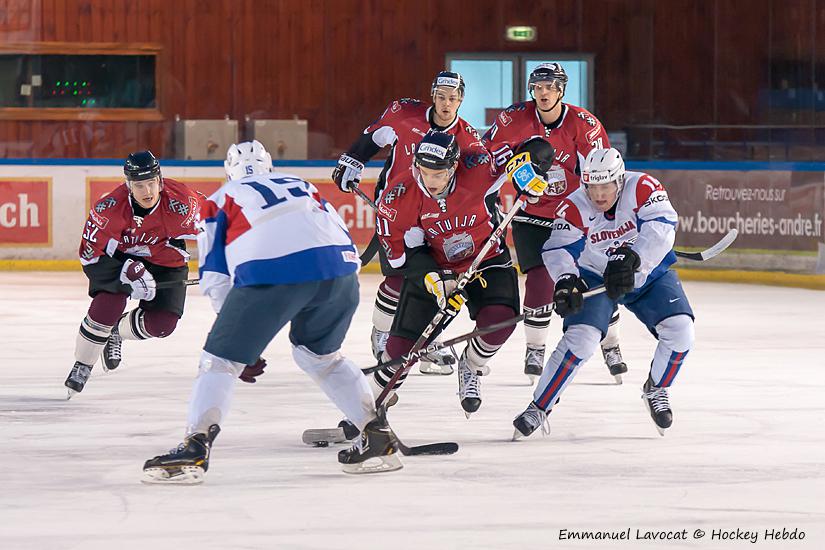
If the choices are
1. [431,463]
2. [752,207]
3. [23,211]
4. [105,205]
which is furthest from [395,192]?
[23,211]

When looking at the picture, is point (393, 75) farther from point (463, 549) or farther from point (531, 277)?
point (463, 549)

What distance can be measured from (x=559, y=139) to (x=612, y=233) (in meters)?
1.46

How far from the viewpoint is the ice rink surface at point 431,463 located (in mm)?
3600

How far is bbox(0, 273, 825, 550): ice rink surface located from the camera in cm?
360

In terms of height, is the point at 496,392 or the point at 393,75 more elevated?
the point at 393,75

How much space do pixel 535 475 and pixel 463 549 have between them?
0.93 meters

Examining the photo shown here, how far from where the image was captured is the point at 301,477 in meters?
4.30

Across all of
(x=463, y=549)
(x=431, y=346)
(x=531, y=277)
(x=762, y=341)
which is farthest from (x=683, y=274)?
(x=463, y=549)

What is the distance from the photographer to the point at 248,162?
442 centimetres

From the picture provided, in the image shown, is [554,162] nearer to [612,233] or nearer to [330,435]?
[612,233]

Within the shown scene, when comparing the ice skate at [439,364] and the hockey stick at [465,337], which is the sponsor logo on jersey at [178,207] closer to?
the ice skate at [439,364]

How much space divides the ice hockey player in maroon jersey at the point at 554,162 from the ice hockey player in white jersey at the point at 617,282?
1.19 metres

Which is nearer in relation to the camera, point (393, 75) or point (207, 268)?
point (207, 268)

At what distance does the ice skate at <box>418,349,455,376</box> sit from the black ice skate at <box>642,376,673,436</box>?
1.68 m
